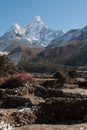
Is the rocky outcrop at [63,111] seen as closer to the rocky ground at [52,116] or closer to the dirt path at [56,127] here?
the rocky ground at [52,116]

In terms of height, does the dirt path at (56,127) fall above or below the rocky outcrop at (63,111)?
below

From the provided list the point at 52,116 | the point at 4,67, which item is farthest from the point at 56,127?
the point at 4,67

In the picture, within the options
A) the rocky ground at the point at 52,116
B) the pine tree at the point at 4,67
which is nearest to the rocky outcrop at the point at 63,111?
the rocky ground at the point at 52,116

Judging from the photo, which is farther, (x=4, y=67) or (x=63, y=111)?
(x=4, y=67)

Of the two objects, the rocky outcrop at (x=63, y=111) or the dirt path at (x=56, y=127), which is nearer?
the dirt path at (x=56, y=127)

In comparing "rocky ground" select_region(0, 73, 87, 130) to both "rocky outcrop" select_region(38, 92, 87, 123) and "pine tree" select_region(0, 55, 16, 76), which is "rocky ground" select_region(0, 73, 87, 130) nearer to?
"rocky outcrop" select_region(38, 92, 87, 123)

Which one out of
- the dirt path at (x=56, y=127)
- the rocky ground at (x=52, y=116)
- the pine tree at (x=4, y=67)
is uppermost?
the pine tree at (x=4, y=67)

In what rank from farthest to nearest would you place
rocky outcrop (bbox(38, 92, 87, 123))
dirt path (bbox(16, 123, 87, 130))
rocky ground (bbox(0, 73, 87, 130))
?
1. rocky outcrop (bbox(38, 92, 87, 123))
2. rocky ground (bbox(0, 73, 87, 130))
3. dirt path (bbox(16, 123, 87, 130))

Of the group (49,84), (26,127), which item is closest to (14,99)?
(26,127)

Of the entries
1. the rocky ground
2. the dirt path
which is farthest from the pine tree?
the dirt path

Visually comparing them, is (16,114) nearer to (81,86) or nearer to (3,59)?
(81,86)

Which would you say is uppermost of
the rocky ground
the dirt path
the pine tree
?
the pine tree

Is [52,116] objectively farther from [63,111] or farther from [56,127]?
[56,127]

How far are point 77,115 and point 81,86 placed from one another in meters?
25.9
